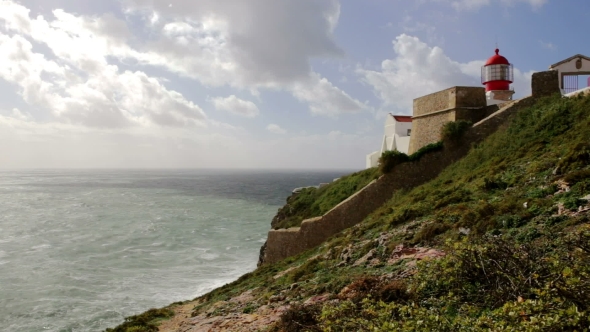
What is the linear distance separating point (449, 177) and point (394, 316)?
32.3ft

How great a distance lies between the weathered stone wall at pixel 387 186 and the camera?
15445 mm

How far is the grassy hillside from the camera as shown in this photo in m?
4.14

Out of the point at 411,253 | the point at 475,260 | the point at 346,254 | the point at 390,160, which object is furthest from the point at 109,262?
the point at 475,260

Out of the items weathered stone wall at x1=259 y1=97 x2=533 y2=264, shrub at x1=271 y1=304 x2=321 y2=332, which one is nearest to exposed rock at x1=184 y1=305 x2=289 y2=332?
shrub at x1=271 y1=304 x2=321 y2=332

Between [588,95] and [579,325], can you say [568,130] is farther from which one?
[579,325]

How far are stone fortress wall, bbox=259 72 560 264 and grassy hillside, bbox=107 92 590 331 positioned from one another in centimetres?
183

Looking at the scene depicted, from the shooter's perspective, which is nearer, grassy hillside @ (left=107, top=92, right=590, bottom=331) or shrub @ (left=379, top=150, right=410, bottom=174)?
grassy hillside @ (left=107, top=92, right=590, bottom=331)

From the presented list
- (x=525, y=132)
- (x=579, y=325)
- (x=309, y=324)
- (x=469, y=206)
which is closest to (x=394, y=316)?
(x=309, y=324)

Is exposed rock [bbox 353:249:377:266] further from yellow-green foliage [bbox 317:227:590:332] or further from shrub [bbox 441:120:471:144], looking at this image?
shrub [bbox 441:120:471:144]

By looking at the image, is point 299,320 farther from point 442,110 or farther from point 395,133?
point 395,133

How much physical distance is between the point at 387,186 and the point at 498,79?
12.8 metres

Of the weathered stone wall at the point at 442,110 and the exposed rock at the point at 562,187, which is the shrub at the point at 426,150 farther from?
the exposed rock at the point at 562,187

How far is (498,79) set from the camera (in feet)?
78.2

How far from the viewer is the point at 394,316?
4801mm
